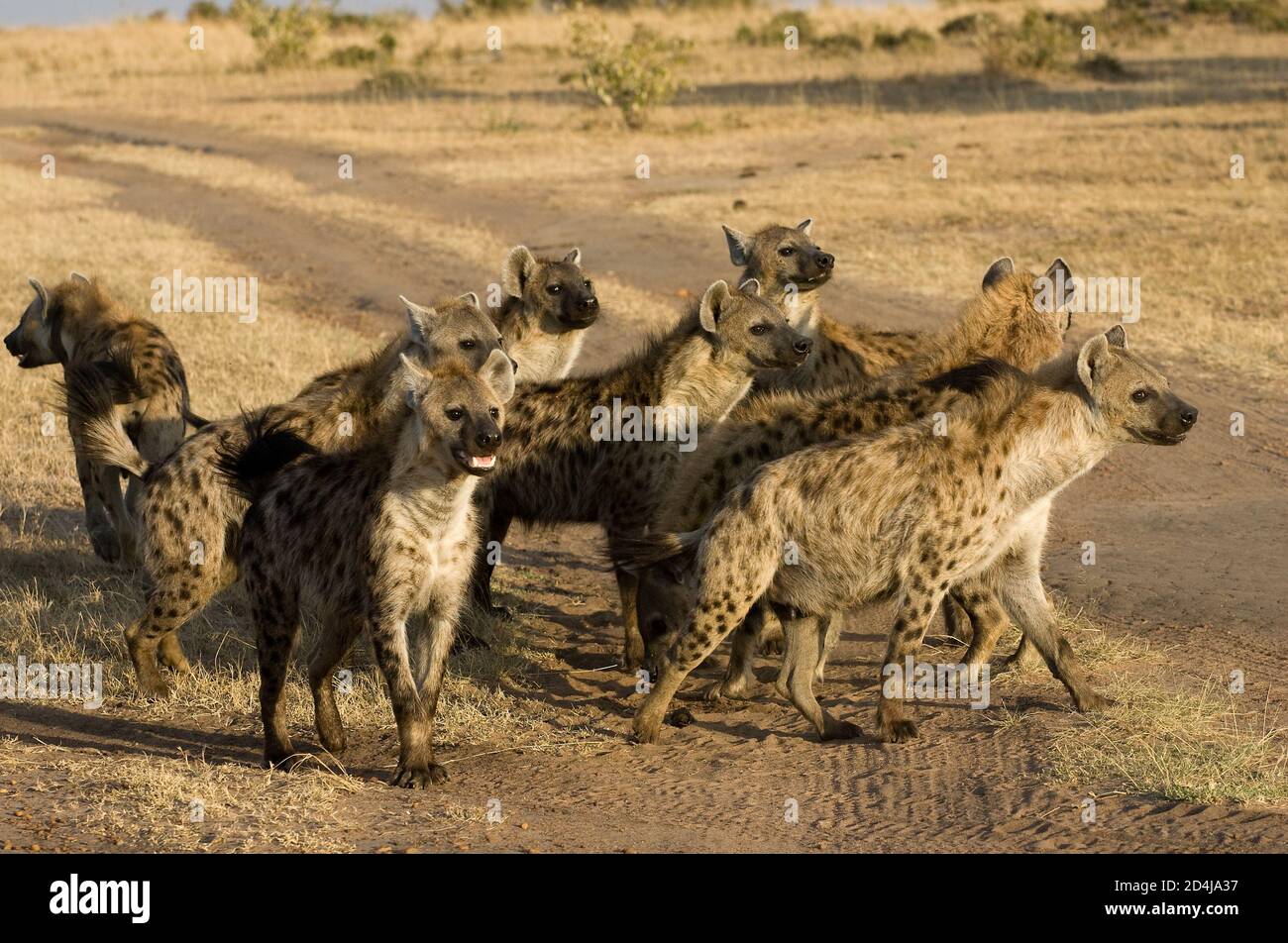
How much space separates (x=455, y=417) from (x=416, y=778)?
1.05 m

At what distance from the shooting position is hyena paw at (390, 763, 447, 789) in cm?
524

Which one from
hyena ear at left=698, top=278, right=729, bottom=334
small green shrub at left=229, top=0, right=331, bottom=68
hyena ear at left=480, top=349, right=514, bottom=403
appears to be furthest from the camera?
small green shrub at left=229, top=0, right=331, bottom=68

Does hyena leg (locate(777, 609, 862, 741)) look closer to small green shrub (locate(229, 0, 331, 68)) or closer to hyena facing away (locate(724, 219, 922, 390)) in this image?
hyena facing away (locate(724, 219, 922, 390))

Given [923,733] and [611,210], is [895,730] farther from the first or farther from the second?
[611,210]

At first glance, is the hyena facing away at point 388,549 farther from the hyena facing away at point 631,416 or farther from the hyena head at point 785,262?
the hyena head at point 785,262

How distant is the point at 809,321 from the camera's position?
24.7 ft

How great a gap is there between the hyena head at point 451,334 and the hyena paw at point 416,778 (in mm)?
1728

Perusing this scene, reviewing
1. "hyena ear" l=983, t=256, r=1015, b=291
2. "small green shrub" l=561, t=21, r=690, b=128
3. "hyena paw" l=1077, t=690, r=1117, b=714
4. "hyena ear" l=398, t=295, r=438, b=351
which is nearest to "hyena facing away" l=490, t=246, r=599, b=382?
"hyena ear" l=398, t=295, r=438, b=351

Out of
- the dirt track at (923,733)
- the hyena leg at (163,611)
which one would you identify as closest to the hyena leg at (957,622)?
the dirt track at (923,733)

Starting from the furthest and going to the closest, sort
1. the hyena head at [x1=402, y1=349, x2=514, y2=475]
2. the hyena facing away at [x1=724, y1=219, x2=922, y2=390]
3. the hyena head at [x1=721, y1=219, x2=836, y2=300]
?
the hyena head at [x1=721, y1=219, x2=836, y2=300], the hyena facing away at [x1=724, y1=219, x2=922, y2=390], the hyena head at [x1=402, y1=349, x2=514, y2=475]

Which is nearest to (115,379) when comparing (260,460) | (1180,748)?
(260,460)

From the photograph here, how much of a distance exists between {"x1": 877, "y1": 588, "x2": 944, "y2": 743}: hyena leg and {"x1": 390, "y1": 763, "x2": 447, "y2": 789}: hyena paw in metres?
1.38
